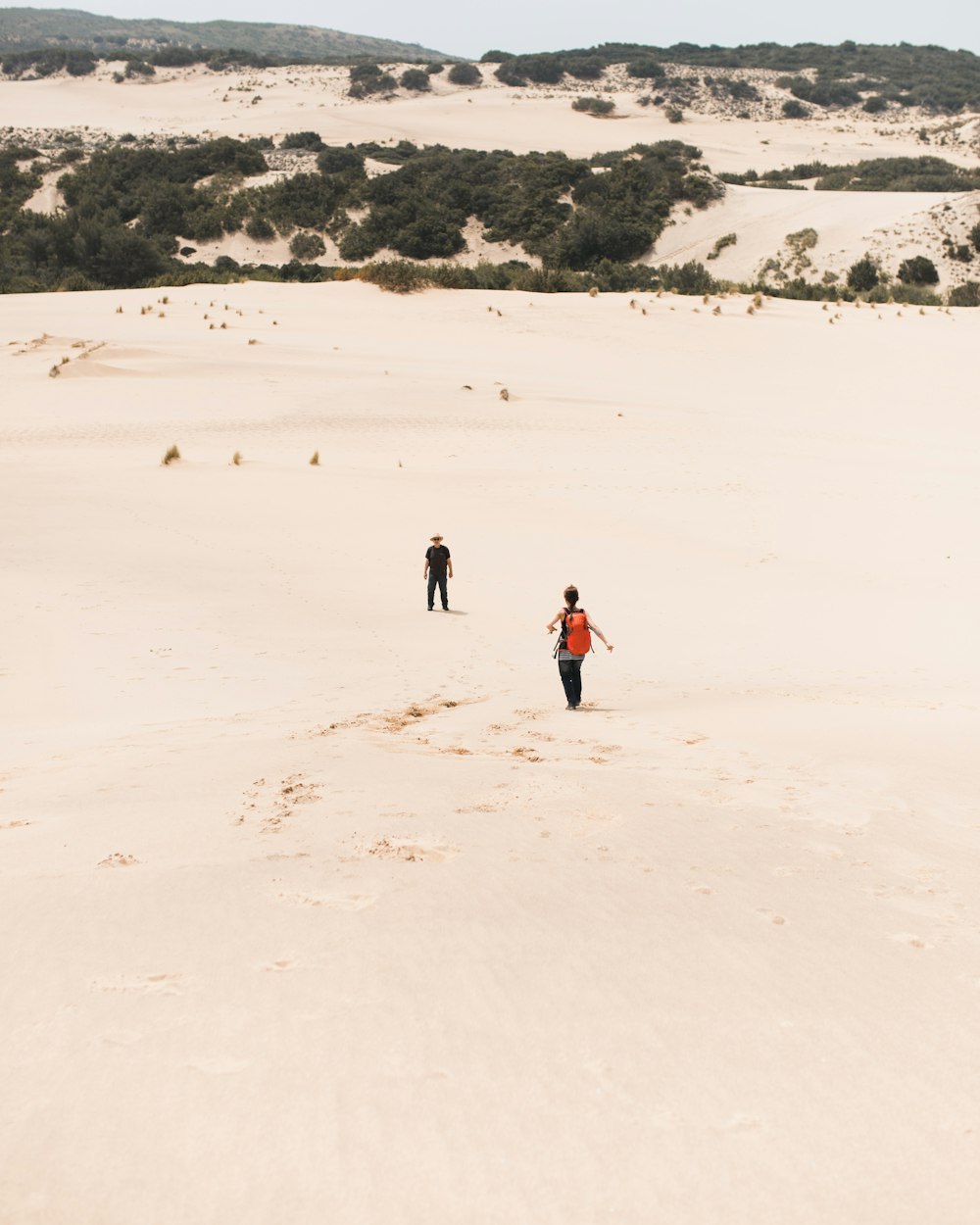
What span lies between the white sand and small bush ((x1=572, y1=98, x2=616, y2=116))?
68.7 m

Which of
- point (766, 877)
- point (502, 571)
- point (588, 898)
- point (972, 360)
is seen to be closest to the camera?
point (588, 898)

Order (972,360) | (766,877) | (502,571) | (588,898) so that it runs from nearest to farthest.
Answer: (588,898) < (766,877) < (502,571) < (972,360)

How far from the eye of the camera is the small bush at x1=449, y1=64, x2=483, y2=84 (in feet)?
289

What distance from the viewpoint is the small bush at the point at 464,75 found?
88.0m

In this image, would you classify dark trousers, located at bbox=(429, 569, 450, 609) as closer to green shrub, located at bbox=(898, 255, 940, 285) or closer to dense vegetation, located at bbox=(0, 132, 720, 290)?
dense vegetation, located at bbox=(0, 132, 720, 290)

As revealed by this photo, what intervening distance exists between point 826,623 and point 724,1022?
982 cm

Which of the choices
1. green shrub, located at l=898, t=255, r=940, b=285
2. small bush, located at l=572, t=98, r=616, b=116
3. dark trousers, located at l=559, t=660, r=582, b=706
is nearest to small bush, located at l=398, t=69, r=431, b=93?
small bush, located at l=572, t=98, r=616, b=116

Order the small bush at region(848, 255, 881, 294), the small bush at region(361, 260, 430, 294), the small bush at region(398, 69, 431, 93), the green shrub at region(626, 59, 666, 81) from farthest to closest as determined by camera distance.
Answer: the green shrub at region(626, 59, 666, 81), the small bush at region(398, 69, 431, 93), the small bush at region(848, 255, 881, 294), the small bush at region(361, 260, 430, 294)

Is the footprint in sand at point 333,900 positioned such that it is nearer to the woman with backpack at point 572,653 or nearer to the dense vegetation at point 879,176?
the woman with backpack at point 572,653

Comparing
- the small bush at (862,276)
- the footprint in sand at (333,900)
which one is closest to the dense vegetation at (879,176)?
the small bush at (862,276)

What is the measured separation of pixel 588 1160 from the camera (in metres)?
2.77

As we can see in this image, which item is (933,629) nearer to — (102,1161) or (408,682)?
(408,682)

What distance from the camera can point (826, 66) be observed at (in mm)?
93000

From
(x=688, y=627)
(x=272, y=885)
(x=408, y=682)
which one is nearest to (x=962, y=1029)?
(x=272, y=885)
